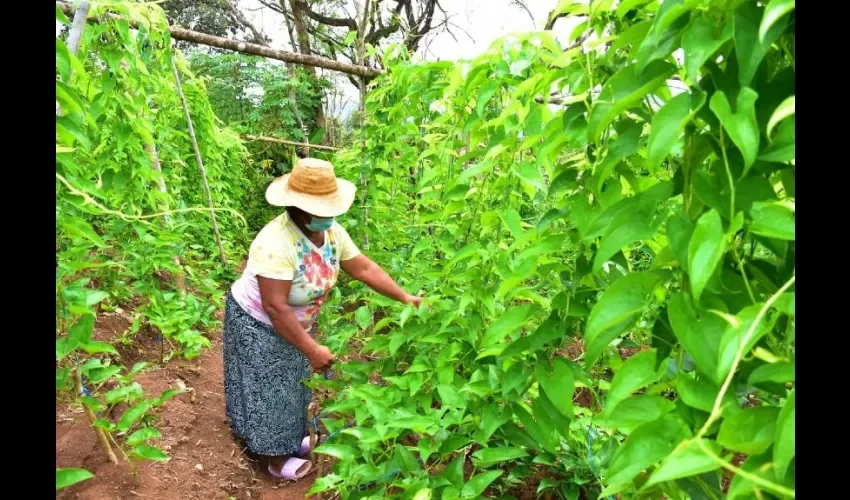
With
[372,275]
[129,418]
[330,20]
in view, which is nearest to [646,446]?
[129,418]

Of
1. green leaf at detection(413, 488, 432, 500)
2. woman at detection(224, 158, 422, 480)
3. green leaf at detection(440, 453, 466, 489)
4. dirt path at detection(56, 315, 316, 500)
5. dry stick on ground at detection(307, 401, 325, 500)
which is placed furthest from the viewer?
woman at detection(224, 158, 422, 480)

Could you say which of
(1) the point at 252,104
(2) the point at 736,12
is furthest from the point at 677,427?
(1) the point at 252,104

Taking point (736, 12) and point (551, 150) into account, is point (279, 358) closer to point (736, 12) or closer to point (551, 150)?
point (551, 150)

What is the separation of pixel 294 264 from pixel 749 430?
1799mm

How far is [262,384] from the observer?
2404mm

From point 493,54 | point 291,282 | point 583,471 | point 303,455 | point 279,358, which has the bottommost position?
point 303,455

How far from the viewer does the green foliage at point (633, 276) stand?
1.94 feet

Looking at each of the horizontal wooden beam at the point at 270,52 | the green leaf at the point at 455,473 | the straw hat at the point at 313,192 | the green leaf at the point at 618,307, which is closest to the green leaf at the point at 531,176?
the green leaf at the point at 618,307

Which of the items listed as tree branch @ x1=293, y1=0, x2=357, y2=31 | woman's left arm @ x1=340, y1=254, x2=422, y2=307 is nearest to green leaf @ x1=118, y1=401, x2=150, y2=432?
woman's left arm @ x1=340, y1=254, x2=422, y2=307

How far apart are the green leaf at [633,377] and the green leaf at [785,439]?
8.5 inches

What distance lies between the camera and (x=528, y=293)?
4.61 ft

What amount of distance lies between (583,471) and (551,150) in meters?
0.92

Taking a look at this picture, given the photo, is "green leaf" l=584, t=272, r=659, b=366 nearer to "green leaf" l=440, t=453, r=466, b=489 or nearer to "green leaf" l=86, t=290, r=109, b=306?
"green leaf" l=440, t=453, r=466, b=489

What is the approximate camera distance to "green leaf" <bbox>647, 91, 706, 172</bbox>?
25.8 inches
